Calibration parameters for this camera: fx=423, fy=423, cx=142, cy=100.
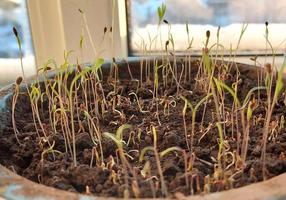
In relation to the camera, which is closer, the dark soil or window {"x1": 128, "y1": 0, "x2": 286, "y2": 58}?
the dark soil

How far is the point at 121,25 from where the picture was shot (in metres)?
1.16

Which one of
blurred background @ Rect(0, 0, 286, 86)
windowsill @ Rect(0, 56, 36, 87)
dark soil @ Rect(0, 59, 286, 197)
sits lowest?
dark soil @ Rect(0, 59, 286, 197)

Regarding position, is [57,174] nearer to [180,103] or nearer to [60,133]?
[60,133]

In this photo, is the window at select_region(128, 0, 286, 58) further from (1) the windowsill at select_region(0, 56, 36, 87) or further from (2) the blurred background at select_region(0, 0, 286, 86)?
(1) the windowsill at select_region(0, 56, 36, 87)

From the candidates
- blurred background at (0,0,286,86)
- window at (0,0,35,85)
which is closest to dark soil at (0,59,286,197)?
blurred background at (0,0,286,86)

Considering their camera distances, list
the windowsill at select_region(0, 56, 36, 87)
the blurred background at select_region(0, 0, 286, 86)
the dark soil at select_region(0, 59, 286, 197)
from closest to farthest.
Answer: the dark soil at select_region(0, 59, 286, 197) → the blurred background at select_region(0, 0, 286, 86) → the windowsill at select_region(0, 56, 36, 87)

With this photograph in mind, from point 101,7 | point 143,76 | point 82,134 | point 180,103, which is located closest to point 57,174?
point 82,134

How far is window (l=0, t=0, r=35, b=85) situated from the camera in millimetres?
1155

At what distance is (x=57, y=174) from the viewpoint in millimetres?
563

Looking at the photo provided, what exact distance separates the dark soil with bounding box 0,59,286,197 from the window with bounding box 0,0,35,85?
0.42 meters

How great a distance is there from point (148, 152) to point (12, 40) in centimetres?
72

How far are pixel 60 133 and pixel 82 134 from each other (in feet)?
0.19

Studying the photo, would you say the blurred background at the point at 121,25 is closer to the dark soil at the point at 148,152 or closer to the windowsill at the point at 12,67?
the windowsill at the point at 12,67

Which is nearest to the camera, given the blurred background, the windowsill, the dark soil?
the dark soil
